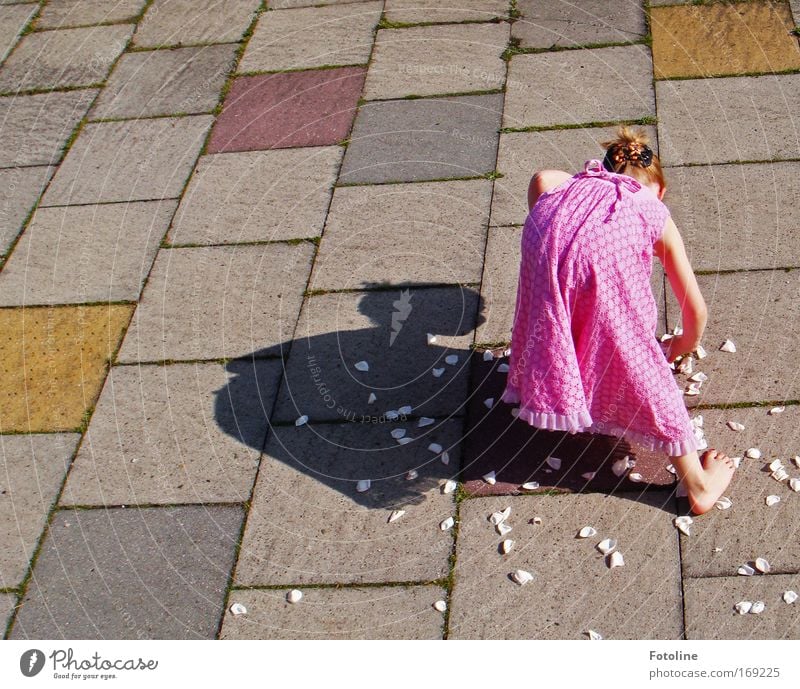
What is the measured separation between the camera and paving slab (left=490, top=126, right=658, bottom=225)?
18.5 feet

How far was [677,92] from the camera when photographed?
616 centimetres

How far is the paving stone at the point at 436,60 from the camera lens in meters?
6.53

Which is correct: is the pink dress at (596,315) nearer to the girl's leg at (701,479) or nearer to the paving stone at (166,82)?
the girl's leg at (701,479)

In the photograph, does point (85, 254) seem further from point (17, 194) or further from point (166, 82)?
point (166, 82)

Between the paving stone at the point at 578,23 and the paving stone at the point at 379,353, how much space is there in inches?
95.6

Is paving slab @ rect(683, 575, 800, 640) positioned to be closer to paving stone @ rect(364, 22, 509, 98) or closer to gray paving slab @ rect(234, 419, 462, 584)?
gray paving slab @ rect(234, 419, 462, 584)

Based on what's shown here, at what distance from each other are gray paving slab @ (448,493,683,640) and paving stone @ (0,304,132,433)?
2036 millimetres

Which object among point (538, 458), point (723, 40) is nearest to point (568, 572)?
point (538, 458)

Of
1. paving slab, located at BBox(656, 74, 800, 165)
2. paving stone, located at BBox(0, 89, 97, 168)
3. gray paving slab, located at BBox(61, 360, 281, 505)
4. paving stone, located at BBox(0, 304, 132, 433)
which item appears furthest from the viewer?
paving stone, located at BBox(0, 89, 97, 168)

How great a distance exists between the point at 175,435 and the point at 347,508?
94 cm

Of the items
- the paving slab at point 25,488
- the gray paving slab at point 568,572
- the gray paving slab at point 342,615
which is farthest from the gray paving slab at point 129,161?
the gray paving slab at point 568,572

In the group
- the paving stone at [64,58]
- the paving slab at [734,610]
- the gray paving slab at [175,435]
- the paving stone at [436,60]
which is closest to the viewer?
the paving slab at [734,610]

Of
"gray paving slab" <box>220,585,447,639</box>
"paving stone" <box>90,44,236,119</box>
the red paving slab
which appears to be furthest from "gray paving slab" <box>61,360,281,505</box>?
"paving stone" <box>90,44,236,119</box>

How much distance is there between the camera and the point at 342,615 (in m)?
3.91
